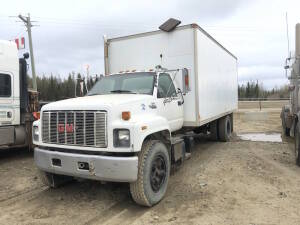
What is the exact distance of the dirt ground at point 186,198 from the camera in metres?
4.43

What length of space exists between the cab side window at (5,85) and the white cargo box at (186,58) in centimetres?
261

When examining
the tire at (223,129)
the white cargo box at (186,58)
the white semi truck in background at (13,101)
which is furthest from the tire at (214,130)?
the white semi truck in background at (13,101)

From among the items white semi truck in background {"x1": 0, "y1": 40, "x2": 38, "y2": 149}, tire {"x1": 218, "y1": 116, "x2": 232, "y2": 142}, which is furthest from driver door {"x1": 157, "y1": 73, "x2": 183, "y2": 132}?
tire {"x1": 218, "y1": 116, "x2": 232, "y2": 142}

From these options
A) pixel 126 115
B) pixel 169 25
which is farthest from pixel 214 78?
pixel 126 115

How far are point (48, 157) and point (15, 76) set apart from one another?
13.4 feet

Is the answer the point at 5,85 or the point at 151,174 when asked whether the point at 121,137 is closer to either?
the point at 151,174

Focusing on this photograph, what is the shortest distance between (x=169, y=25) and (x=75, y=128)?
149 inches

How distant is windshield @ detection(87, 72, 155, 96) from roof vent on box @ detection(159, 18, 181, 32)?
1.56m

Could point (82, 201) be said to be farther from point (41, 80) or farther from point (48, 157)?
point (41, 80)

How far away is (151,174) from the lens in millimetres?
4910

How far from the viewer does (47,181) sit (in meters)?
5.64

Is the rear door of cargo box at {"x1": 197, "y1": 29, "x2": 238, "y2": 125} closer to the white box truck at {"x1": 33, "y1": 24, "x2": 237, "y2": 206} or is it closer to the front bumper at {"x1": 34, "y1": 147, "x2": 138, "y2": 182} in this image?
the white box truck at {"x1": 33, "y1": 24, "x2": 237, "y2": 206}

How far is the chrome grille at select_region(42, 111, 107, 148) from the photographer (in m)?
4.50

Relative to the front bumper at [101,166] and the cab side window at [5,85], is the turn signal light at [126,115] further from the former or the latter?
the cab side window at [5,85]
